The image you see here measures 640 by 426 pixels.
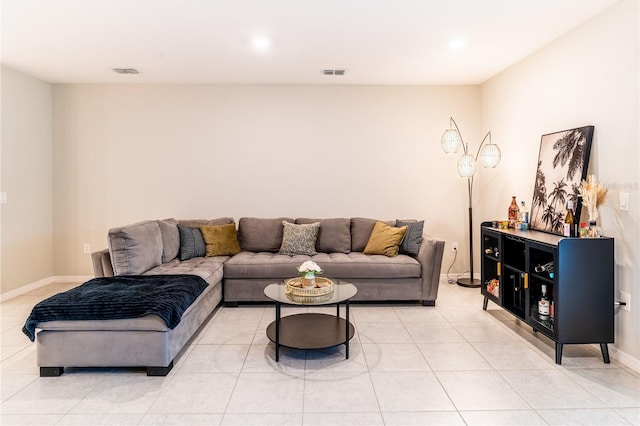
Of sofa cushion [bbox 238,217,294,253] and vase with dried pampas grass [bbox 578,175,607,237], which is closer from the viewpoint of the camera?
vase with dried pampas grass [bbox 578,175,607,237]

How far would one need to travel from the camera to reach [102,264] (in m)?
3.27

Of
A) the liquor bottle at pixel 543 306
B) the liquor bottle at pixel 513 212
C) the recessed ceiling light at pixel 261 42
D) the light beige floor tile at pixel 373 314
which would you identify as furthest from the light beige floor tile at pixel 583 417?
the recessed ceiling light at pixel 261 42

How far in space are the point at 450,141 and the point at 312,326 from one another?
9.55ft

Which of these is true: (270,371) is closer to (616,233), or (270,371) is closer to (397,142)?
(616,233)

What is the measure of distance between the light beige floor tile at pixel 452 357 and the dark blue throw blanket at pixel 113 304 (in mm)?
1817

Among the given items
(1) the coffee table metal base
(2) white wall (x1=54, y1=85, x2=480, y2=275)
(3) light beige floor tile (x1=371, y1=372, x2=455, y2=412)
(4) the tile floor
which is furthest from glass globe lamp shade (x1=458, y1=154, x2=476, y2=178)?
(3) light beige floor tile (x1=371, y1=372, x2=455, y2=412)

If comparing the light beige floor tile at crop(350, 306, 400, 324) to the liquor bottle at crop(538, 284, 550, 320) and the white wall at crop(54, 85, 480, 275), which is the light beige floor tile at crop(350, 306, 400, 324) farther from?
the white wall at crop(54, 85, 480, 275)

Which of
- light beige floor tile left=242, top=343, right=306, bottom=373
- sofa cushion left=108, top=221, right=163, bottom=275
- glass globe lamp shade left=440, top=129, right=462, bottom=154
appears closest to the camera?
light beige floor tile left=242, top=343, right=306, bottom=373

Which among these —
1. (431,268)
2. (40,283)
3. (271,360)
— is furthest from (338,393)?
(40,283)

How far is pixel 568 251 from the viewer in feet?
8.30

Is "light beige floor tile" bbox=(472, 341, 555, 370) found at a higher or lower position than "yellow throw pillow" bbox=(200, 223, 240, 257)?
lower

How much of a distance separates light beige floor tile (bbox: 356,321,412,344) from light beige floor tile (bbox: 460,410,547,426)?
997 mm

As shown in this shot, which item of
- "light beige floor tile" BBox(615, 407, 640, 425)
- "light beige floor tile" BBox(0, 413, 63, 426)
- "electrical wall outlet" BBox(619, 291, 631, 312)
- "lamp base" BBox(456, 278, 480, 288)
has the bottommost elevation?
"light beige floor tile" BBox(0, 413, 63, 426)

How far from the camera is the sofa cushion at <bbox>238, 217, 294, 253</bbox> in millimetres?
4461
